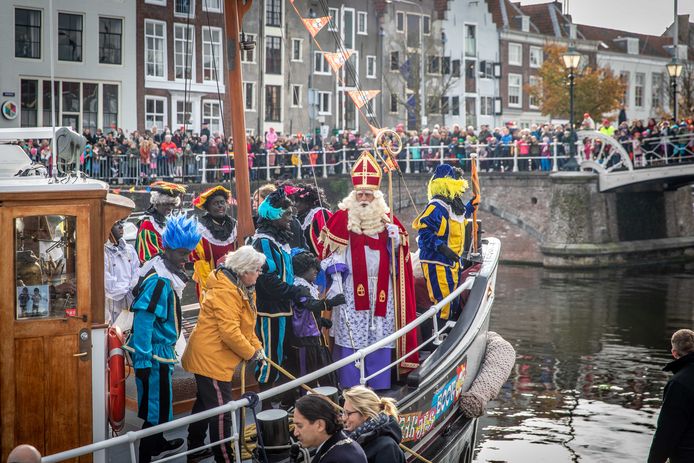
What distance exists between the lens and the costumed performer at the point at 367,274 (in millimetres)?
7254

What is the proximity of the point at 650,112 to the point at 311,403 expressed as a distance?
209ft

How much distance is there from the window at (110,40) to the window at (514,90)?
27316 millimetres

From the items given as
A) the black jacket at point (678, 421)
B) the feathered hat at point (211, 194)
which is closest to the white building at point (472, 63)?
the feathered hat at point (211, 194)

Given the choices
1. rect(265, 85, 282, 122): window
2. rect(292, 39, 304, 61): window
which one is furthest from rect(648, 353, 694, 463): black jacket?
rect(292, 39, 304, 61): window

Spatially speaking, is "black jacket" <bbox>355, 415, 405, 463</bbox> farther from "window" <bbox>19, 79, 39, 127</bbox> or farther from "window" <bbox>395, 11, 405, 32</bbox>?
"window" <bbox>395, 11, 405, 32</bbox>

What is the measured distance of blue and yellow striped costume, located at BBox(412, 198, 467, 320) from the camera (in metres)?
9.43

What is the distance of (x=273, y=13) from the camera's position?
43.4 meters

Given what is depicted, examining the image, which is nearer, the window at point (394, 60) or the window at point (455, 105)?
the window at point (394, 60)

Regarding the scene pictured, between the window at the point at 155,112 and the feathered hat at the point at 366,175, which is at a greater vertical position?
the window at the point at 155,112

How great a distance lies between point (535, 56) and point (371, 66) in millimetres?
12780

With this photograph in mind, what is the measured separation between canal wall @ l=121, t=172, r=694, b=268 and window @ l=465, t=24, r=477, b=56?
23.1m

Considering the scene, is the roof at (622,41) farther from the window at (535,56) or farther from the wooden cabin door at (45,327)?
the wooden cabin door at (45,327)

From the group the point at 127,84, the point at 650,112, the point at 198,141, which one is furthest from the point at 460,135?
the point at 650,112

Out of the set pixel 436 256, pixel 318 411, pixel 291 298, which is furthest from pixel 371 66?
pixel 318 411
